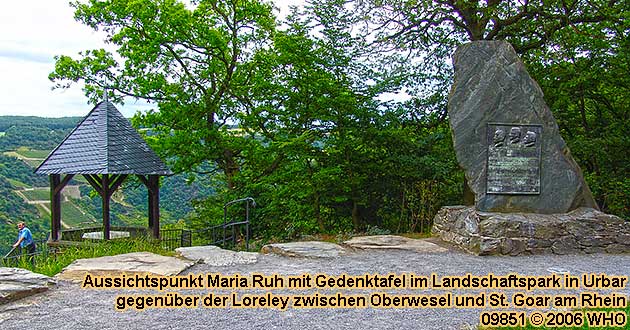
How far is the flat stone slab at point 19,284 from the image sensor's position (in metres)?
5.34

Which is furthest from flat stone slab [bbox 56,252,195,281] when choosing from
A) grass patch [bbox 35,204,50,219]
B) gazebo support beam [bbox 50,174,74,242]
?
grass patch [bbox 35,204,50,219]

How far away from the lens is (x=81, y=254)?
7.66 metres

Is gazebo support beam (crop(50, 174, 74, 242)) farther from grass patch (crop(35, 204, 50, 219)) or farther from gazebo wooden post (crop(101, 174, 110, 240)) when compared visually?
grass patch (crop(35, 204, 50, 219))

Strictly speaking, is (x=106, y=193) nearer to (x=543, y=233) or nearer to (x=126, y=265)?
(x=126, y=265)

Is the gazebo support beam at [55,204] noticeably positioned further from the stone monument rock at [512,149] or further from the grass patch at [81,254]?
→ the stone monument rock at [512,149]

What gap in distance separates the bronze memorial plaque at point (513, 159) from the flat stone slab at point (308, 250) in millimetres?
2621

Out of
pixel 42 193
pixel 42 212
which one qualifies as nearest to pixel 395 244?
pixel 42 212

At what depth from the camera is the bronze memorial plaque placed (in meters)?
8.54

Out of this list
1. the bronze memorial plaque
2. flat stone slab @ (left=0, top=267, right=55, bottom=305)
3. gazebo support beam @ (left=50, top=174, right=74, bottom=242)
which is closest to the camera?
flat stone slab @ (left=0, top=267, right=55, bottom=305)

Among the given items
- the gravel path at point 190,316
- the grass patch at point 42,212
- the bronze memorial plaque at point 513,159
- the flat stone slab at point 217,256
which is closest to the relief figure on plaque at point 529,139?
the bronze memorial plaque at point 513,159

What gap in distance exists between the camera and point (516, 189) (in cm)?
854

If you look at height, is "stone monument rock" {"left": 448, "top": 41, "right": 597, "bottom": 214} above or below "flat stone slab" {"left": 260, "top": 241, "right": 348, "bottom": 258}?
above

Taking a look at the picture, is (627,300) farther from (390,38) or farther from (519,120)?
(390,38)

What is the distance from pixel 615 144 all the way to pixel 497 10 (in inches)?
146
